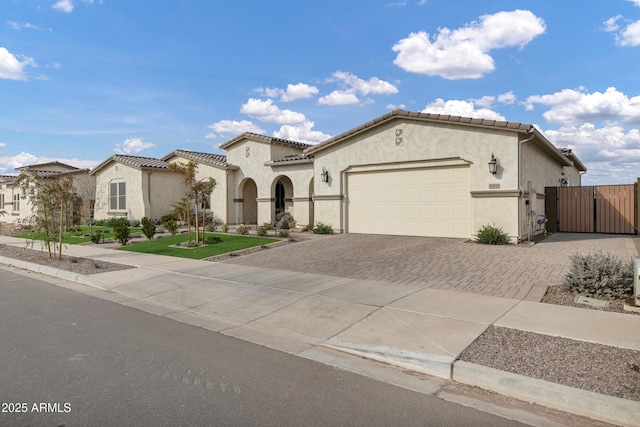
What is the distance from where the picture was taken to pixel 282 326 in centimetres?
645

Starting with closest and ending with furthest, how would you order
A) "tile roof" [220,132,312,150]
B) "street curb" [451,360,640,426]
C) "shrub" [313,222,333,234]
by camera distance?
"street curb" [451,360,640,426]
"shrub" [313,222,333,234]
"tile roof" [220,132,312,150]

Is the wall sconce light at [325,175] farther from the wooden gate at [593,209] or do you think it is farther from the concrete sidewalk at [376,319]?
the wooden gate at [593,209]

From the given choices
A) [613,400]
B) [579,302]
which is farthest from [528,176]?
[613,400]

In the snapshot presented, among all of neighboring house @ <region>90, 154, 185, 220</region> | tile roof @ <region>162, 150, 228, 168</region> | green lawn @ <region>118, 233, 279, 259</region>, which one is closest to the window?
neighboring house @ <region>90, 154, 185, 220</region>

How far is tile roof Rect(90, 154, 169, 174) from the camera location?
26234 mm

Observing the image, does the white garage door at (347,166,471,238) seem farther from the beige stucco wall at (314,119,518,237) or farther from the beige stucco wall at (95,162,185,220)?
the beige stucco wall at (95,162,185,220)

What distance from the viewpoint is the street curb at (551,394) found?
12.2 ft

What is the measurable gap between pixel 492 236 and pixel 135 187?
21.6 metres

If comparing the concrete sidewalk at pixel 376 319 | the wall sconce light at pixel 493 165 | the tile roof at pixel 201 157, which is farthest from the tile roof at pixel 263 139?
the concrete sidewalk at pixel 376 319

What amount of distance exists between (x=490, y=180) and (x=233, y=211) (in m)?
15.3

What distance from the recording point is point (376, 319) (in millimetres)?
6465

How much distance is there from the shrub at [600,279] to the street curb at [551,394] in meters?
3.88

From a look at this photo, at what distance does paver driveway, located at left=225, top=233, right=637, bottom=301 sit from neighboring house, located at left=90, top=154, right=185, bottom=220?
14.7 meters

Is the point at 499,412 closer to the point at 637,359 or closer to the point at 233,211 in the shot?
the point at 637,359
